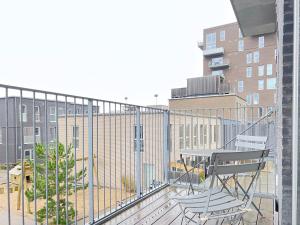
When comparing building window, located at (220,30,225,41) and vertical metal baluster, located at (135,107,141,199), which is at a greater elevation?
building window, located at (220,30,225,41)

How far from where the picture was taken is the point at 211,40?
34.2 m

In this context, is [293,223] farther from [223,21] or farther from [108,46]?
[223,21]

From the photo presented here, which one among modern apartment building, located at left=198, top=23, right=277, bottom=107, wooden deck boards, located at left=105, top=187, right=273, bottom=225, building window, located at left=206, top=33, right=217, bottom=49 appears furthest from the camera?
building window, located at left=206, top=33, right=217, bottom=49

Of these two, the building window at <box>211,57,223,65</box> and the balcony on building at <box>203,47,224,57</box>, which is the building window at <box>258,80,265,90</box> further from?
the balcony on building at <box>203,47,224,57</box>

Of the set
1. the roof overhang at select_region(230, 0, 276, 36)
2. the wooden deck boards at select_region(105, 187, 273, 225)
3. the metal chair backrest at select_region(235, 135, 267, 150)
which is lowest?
the wooden deck boards at select_region(105, 187, 273, 225)

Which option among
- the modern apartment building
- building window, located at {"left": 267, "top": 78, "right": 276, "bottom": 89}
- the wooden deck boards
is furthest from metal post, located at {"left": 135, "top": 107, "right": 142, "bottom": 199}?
building window, located at {"left": 267, "top": 78, "right": 276, "bottom": 89}

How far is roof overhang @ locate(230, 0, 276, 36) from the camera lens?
4109 millimetres

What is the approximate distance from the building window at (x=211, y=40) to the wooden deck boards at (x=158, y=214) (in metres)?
33.2

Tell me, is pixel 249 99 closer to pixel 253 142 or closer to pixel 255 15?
pixel 255 15

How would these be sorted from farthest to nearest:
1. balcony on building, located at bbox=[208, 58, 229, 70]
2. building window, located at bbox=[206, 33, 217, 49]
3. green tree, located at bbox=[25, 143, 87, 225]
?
building window, located at bbox=[206, 33, 217, 49] < balcony on building, located at bbox=[208, 58, 229, 70] < green tree, located at bbox=[25, 143, 87, 225]

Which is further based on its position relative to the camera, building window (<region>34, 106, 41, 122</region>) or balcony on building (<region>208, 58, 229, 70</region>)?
balcony on building (<region>208, 58, 229, 70</region>)

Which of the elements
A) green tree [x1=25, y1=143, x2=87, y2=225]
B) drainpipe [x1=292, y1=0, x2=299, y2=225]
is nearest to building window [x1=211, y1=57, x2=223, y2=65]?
green tree [x1=25, y1=143, x2=87, y2=225]

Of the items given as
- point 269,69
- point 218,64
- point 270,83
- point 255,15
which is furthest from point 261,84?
point 255,15

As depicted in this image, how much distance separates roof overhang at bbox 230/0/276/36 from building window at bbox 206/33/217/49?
29858 millimetres
